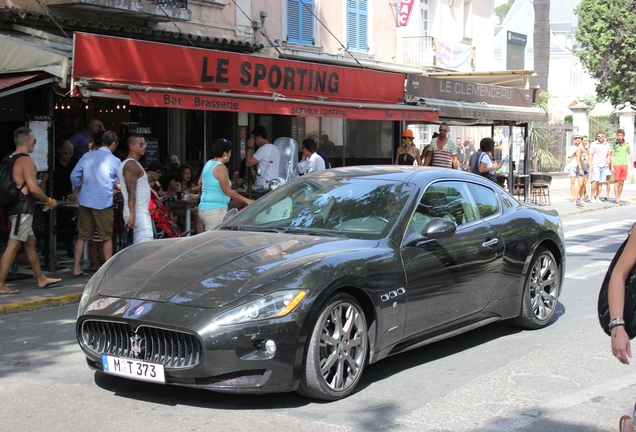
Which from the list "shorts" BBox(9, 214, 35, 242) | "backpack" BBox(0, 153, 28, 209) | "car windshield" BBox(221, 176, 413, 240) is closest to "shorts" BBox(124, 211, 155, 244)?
"shorts" BBox(9, 214, 35, 242)

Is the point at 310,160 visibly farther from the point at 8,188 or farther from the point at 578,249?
the point at 8,188

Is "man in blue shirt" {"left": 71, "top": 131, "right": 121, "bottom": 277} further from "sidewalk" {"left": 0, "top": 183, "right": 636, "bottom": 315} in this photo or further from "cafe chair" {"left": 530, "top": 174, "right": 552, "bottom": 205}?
"cafe chair" {"left": 530, "top": 174, "right": 552, "bottom": 205}

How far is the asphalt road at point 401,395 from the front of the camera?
189 inches

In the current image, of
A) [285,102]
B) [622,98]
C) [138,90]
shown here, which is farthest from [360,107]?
[622,98]

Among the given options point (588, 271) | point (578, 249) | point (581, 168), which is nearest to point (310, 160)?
point (578, 249)

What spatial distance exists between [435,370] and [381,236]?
1.11 meters

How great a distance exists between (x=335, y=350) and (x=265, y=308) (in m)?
0.64

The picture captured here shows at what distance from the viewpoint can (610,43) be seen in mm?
38125

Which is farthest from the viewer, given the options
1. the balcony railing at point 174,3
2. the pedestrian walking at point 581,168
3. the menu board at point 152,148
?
the pedestrian walking at point 581,168

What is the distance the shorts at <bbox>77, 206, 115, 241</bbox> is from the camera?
9.77 m

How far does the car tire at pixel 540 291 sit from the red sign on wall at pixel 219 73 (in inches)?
222

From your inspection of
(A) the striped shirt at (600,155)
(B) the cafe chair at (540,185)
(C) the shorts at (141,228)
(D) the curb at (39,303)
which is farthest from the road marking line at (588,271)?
(A) the striped shirt at (600,155)

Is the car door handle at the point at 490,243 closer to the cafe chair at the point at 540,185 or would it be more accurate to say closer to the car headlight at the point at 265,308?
the car headlight at the point at 265,308

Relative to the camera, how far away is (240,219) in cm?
654
